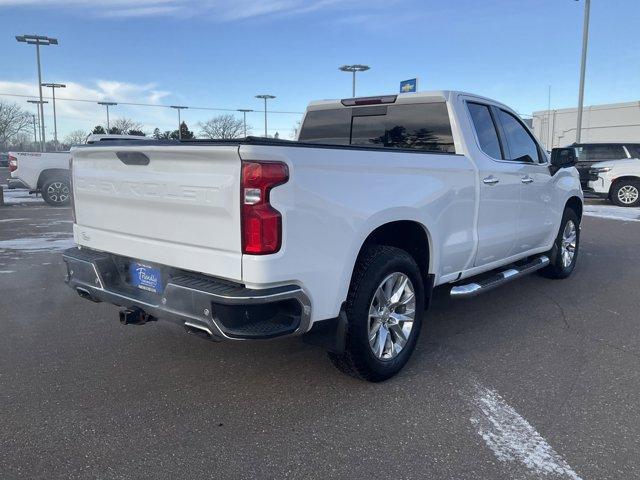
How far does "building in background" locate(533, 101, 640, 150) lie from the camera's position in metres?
40.8

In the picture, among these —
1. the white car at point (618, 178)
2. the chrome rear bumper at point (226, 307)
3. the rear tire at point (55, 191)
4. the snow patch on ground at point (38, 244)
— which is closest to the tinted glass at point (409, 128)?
the chrome rear bumper at point (226, 307)

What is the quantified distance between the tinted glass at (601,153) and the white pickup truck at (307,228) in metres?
14.0

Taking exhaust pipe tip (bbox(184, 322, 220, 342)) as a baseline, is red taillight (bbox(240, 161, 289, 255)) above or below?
above

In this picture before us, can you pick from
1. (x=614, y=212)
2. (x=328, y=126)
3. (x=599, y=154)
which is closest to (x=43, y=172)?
(x=328, y=126)

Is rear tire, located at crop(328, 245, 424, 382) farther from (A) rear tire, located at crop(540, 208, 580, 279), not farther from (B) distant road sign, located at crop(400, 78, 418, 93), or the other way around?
(B) distant road sign, located at crop(400, 78, 418, 93)

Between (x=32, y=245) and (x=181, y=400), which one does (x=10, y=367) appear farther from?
(x=32, y=245)

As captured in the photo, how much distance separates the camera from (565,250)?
258 inches

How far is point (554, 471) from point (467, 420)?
58 cm

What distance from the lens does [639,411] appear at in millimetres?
3252

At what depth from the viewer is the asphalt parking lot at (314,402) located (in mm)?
2707

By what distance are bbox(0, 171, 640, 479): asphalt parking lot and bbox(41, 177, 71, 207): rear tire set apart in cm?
1077

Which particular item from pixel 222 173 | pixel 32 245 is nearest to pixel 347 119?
pixel 222 173

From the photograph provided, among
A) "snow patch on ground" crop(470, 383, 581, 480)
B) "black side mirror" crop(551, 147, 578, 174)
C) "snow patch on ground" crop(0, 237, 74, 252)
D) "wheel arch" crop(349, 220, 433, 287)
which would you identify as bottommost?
"snow patch on ground" crop(470, 383, 581, 480)

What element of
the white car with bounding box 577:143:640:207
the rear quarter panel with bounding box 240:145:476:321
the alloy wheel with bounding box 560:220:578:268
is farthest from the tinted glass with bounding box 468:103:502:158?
the white car with bounding box 577:143:640:207
